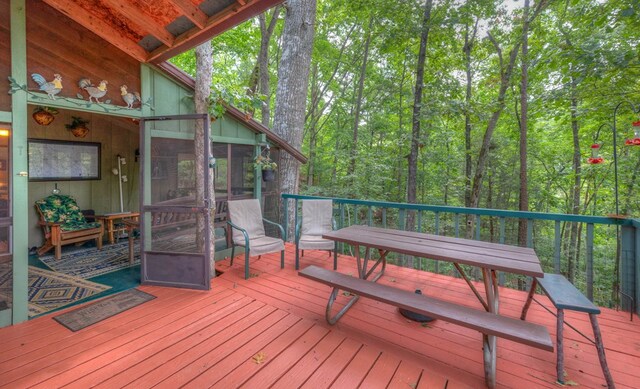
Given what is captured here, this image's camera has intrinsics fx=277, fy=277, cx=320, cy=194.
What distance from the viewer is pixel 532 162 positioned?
9375mm

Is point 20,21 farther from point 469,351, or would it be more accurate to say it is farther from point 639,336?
point 639,336

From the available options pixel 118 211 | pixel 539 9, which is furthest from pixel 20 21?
pixel 539 9

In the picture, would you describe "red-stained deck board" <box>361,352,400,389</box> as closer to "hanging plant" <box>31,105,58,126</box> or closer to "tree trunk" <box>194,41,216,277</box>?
"tree trunk" <box>194,41,216,277</box>

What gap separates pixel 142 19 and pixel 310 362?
10.6 ft

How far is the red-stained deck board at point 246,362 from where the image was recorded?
1.79m

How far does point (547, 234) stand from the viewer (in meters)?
9.31

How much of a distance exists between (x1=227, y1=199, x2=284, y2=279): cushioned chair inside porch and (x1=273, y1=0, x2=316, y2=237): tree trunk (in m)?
1.33

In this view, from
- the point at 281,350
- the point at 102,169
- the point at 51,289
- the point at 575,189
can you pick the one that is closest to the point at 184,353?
the point at 281,350

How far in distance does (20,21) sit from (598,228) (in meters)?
14.1

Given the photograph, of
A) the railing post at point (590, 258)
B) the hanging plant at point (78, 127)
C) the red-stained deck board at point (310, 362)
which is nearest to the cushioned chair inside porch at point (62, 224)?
the hanging plant at point (78, 127)

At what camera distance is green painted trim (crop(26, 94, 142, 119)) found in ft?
8.00

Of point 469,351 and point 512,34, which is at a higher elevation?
point 512,34

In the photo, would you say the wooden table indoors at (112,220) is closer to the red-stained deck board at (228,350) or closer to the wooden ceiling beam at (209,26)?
the wooden ceiling beam at (209,26)

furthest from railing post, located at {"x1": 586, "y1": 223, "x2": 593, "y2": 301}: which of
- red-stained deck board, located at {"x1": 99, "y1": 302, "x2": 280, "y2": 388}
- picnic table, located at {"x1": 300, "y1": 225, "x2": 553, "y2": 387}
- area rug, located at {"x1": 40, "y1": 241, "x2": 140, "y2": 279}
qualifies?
area rug, located at {"x1": 40, "y1": 241, "x2": 140, "y2": 279}
